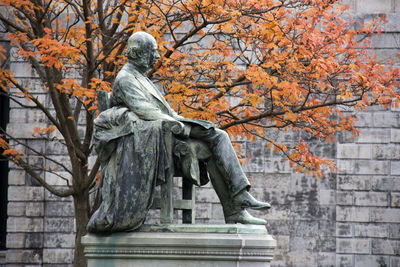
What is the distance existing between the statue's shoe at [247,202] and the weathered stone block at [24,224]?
26.9ft

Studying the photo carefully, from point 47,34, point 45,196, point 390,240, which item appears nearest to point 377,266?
point 390,240

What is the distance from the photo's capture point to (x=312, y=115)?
40.1 feet

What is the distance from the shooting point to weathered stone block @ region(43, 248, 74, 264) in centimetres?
1527

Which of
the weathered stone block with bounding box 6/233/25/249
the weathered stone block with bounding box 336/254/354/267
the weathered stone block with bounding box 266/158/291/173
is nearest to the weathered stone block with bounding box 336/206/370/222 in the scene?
the weathered stone block with bounding box 336/254/354/267

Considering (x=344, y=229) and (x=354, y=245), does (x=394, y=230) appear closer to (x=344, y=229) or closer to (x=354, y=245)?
(x=354, y=245)

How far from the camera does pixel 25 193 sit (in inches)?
612

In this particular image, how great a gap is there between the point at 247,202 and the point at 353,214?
308 inches

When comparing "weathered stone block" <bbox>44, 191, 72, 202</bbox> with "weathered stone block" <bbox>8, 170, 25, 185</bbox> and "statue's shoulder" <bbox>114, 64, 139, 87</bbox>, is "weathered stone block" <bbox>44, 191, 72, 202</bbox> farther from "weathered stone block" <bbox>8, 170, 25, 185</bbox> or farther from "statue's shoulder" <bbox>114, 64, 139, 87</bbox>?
"statue's shoulder" <bbox>114, 64, 139, 87</bbox>

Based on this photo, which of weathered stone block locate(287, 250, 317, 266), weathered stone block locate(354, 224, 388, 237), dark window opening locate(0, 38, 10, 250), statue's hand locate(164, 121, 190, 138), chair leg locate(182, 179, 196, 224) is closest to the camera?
statue's hand locate(164, 121, 190, 138)

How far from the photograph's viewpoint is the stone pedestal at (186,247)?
25.0 ft

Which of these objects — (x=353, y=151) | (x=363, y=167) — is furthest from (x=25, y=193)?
(x=363, y=167)

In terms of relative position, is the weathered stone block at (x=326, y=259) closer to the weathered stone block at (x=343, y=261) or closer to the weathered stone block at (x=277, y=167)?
the weathered stone block at (x=343, y=261)

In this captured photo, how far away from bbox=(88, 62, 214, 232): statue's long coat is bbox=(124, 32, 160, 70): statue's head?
41cm

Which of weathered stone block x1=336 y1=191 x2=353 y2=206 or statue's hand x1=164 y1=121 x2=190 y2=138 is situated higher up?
statue's hand x1=164 y1=121 x2=190 y2=138
